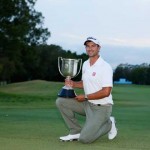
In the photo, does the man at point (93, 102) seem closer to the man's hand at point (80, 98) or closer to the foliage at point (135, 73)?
the man's hand at point (80, 98)

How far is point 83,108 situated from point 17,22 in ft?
129

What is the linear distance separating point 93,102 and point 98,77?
52 cm

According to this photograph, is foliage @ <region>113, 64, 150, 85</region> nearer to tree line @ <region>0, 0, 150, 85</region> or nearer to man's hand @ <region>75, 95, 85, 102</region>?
tree line @ <region>0, 0, 150, 85</region>

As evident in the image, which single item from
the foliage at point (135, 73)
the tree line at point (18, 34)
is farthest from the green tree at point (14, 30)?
the foliage at point (135, 73)

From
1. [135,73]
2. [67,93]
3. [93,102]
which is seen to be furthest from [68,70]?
[135,73]

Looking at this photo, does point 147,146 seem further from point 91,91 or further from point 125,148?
point 91,91

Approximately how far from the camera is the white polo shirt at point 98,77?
7.53 metres

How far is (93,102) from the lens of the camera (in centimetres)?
784

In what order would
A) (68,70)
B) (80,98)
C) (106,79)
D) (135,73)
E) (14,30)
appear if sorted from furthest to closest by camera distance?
(135,73) → (14,30) → (68,70) → (80,98) → (106,79)

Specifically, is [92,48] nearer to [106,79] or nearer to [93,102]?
[106,79]

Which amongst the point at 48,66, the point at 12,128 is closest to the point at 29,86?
the point at 48,66

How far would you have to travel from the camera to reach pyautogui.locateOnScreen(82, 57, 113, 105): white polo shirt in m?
7.53

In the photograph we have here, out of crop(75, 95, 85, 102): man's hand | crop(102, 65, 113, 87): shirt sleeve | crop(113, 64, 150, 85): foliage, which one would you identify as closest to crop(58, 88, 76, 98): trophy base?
crop(75, 95, 85, 102): man's hand

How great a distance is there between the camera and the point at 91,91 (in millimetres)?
7723
